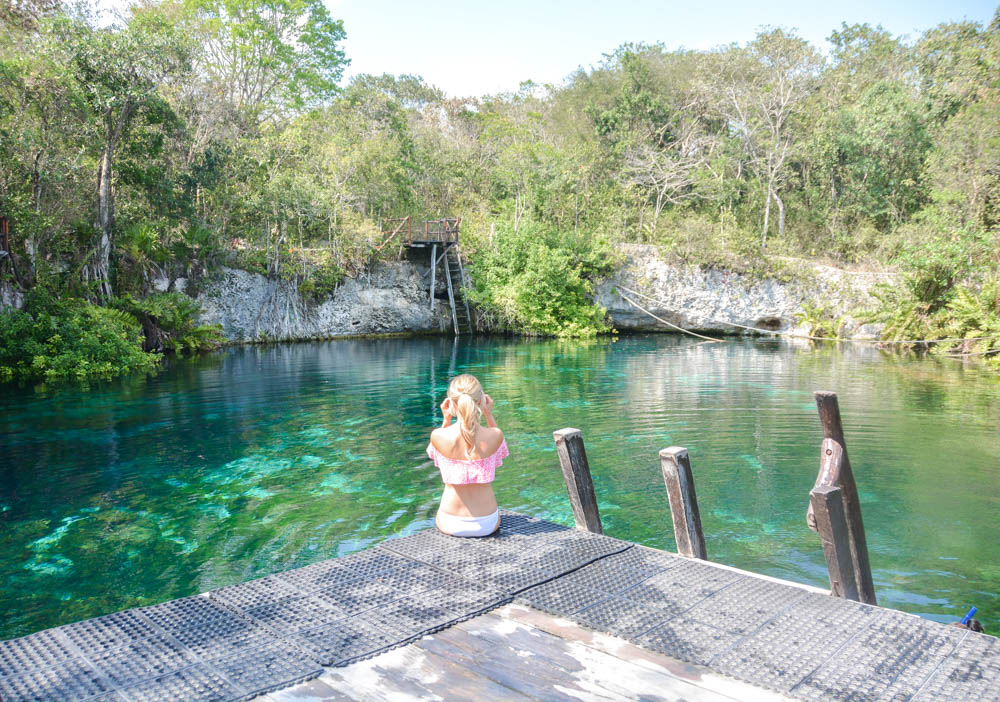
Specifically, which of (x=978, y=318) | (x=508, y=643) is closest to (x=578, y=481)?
(x=508, y=643)

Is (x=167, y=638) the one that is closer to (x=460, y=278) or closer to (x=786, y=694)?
(x=786, y=694)

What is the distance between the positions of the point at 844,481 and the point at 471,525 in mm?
2519

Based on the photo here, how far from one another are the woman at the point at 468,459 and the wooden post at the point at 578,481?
534 millimetres

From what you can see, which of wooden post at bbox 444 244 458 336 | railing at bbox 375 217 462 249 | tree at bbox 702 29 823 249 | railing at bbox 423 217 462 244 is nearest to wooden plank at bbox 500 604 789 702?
railing at bbox 375 217 462 249

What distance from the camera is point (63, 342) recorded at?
672 inches

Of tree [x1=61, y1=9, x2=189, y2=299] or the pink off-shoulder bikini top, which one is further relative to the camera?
tree [x1=61, y1=9, x2=189, y2=299]

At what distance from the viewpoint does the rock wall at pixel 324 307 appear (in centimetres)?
2506

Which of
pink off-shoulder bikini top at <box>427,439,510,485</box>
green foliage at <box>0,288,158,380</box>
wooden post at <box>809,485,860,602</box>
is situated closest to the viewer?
wooden post at <box>809,485,860,602</box>

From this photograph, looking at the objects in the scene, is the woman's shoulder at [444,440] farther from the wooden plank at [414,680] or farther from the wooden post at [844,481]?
the wooden post at [844,481]

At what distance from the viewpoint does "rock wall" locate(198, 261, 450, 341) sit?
82.2 ft

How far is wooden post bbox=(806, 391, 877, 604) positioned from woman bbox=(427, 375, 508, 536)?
2094mm

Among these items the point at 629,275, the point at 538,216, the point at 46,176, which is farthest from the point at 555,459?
the point at 538,216

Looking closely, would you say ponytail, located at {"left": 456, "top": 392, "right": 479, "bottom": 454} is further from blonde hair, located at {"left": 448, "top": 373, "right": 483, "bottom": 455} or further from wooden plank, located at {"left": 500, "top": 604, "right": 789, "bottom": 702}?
wooden plank, located at {"left": 500, "top": 604, "right": 789, "bottom": 702}

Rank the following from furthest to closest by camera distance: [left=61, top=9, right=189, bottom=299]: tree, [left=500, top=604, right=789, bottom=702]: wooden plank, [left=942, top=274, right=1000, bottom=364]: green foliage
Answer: [left=942, top=274, right=1000, bottom=364]: green foliage → [left=61, top=9, right=189, bottom=299]: tree → [left=500, top=604, right=789, bottom=702]: wooden plank
